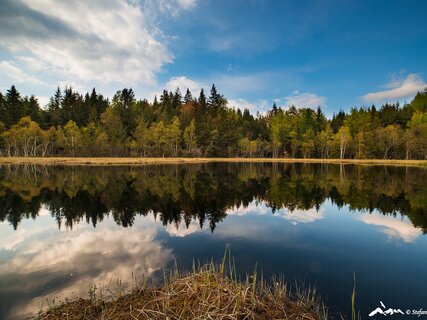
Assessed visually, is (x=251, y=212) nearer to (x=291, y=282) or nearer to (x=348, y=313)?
(x=291, y=282)

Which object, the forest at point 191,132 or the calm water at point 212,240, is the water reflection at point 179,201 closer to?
the calm water at point 212,240

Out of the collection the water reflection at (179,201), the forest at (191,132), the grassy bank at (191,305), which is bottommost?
the water reflection at (179,201)

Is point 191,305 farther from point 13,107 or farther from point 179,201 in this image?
point 13,107

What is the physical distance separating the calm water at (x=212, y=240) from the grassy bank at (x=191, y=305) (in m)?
1.60

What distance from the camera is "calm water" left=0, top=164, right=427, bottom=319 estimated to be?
358 inches

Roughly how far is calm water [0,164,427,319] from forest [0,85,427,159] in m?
72.4

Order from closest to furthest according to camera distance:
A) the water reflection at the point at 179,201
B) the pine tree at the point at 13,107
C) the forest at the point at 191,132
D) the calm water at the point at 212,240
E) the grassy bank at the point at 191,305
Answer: the grassy bank at the point at 191,305 → the calm water at the point at 212,240 → the water reflection at the point at 179,201 → the forest at the point at 191,132 → the pine tree at the point at 13,107

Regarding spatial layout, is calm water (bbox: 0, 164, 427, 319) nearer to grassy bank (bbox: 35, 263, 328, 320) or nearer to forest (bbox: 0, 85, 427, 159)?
grassy bank (bbox: 35, 263, 328, 320)

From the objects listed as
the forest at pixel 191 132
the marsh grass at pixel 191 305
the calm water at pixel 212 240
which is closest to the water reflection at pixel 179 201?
the calm water at pixel 212 240

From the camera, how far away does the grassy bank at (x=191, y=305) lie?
5898 mm

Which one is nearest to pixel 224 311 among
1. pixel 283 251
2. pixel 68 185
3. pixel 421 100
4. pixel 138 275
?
pixel 138 275

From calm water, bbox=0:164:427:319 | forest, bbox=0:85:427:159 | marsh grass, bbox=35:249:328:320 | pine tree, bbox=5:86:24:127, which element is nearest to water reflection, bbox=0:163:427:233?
calm water, bbox=0:164:427:319

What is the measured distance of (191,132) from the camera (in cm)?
10350

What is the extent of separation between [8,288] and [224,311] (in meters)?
7.58
